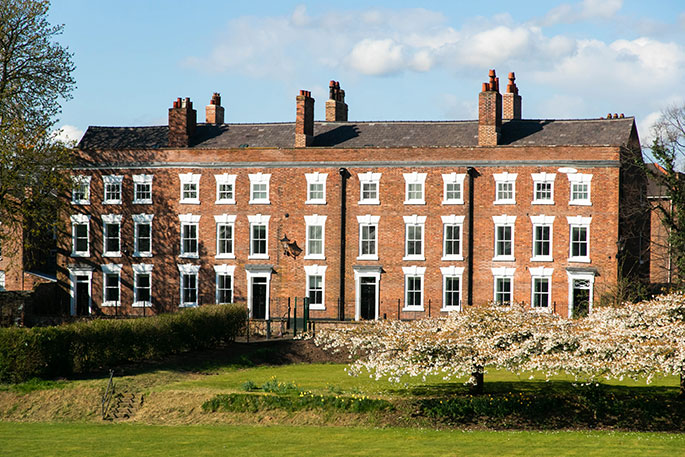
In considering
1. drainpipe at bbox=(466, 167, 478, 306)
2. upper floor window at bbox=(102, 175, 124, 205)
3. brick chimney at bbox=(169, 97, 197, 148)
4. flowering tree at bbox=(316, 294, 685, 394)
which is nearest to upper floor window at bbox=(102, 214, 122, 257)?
upper floor window at bbox=(102, 175, 124, 205)

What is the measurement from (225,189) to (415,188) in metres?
9.94

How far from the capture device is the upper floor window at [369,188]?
4591 centimetres

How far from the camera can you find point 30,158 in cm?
4322

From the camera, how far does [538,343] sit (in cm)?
2548

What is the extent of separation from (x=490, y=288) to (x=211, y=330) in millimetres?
14763

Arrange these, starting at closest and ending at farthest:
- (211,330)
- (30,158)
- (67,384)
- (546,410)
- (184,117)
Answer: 1. (546,410)
2. (67,384)
3. (211,330)
4. (30,158)
5. (184,117)

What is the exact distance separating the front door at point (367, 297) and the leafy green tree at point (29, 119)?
15374 mm

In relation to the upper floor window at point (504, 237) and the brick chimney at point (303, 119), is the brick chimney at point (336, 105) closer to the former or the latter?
the brick chimney at point (303, 119)

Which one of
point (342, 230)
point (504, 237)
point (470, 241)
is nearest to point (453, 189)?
point (470, 241)

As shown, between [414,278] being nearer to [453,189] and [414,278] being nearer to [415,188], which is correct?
[415,188]

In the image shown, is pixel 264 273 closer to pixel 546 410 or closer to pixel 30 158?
pixel 30 158

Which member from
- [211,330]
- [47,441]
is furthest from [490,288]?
[47,441]

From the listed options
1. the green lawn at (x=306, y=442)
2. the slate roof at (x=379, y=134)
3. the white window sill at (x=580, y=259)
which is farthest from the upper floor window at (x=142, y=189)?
the green lawn at (x=306, y=442)

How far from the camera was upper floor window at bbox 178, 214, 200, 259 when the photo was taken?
1885 inches
